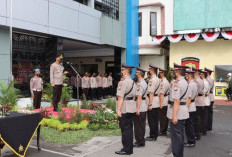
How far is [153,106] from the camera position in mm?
7203

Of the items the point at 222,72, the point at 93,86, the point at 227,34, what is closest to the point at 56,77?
the point at 93,86

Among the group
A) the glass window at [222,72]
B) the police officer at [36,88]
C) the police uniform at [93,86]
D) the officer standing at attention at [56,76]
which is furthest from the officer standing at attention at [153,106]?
the glass window at [222,72]

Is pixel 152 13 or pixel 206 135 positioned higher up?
pixel 152 13

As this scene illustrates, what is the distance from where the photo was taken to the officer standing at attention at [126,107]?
5.46 meters

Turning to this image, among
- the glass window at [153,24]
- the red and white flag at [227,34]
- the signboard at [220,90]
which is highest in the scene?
the glass window at [153,24]

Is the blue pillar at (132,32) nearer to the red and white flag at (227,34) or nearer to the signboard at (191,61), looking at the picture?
the signboard at (191,61)

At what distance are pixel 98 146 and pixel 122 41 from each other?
13511mm

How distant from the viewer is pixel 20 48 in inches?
470

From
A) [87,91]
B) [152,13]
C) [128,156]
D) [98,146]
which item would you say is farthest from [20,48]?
[152,13]

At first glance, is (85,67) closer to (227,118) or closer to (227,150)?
(227,118)

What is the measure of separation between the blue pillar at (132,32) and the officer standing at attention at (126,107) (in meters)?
14.0

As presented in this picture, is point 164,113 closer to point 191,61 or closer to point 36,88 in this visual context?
point 36,88

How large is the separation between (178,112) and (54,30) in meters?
9.53

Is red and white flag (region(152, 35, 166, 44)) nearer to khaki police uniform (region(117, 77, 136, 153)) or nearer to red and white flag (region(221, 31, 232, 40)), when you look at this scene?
red and white flag (region(221, 31, 232, 40))
